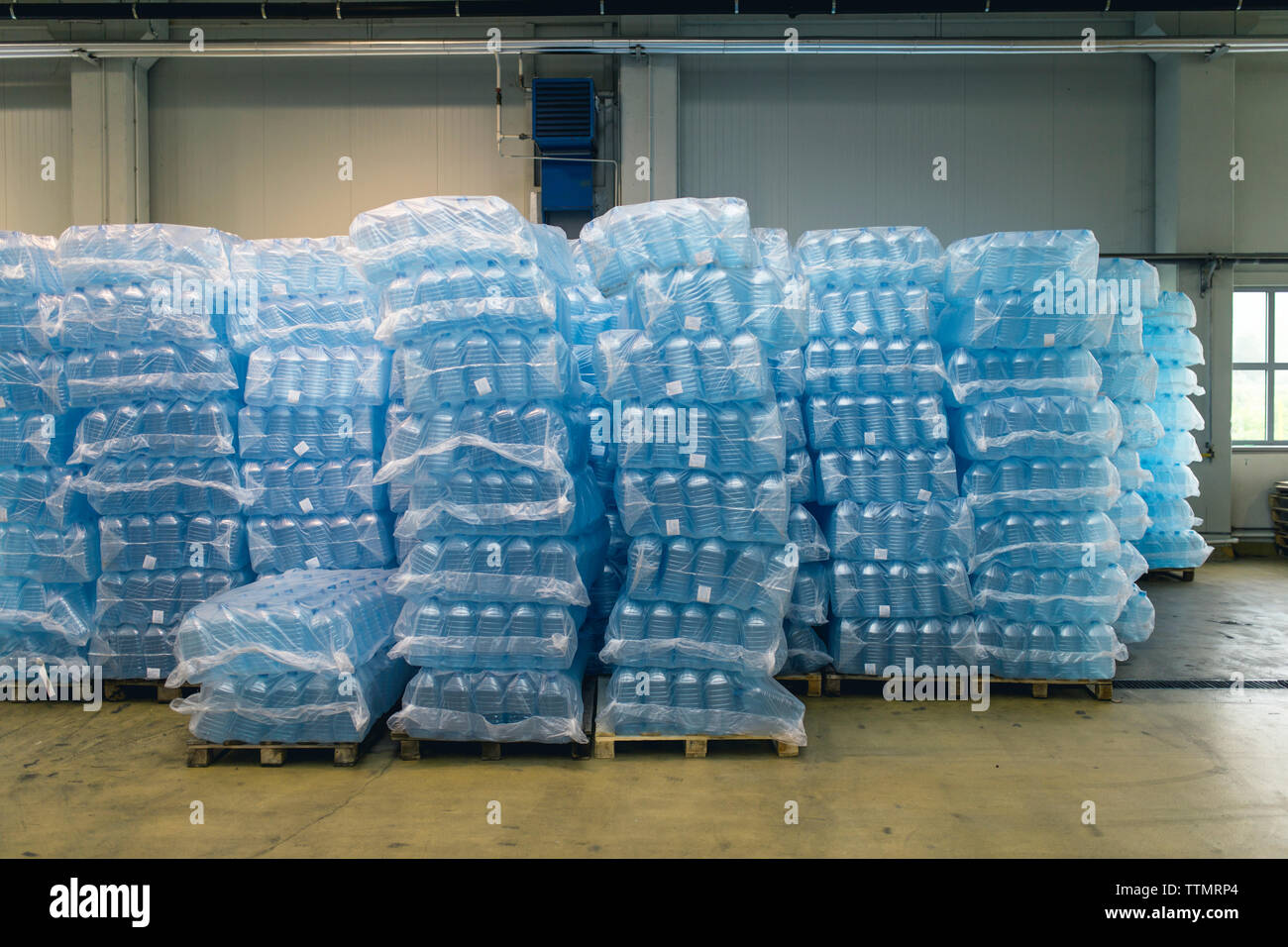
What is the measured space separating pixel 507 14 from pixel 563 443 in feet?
Answer: 12.3

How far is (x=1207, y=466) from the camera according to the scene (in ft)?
33.4

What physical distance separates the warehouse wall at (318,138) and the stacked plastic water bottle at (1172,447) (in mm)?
7374

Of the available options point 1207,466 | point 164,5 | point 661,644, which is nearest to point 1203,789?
point 661,644

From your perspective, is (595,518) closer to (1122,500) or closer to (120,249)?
(120,249)

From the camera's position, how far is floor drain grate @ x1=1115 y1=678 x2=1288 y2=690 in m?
5.52

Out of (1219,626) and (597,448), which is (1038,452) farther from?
(1219,626)

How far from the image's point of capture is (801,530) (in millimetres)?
5383

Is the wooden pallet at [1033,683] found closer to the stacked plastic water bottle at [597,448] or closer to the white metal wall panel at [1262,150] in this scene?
the stacked plastic water bottle at [597,448]

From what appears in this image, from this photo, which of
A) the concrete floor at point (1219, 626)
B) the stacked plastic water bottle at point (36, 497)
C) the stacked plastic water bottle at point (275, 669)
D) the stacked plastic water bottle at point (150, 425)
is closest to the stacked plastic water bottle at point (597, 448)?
the stacked plastic water bottle at point (275, 669)

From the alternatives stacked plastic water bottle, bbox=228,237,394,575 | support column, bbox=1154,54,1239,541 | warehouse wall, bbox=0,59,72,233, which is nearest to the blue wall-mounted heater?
stacked plastic water bottle, bbox=228,237,394,575

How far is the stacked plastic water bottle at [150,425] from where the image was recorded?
5.29 metres

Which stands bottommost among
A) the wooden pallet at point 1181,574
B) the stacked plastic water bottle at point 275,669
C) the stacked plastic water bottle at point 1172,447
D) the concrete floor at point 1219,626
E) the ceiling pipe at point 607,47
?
the concrete floor at point 1219,626

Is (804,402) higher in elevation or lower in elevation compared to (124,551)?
higher

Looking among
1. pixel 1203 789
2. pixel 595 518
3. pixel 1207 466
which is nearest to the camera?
pixel 1203 789
